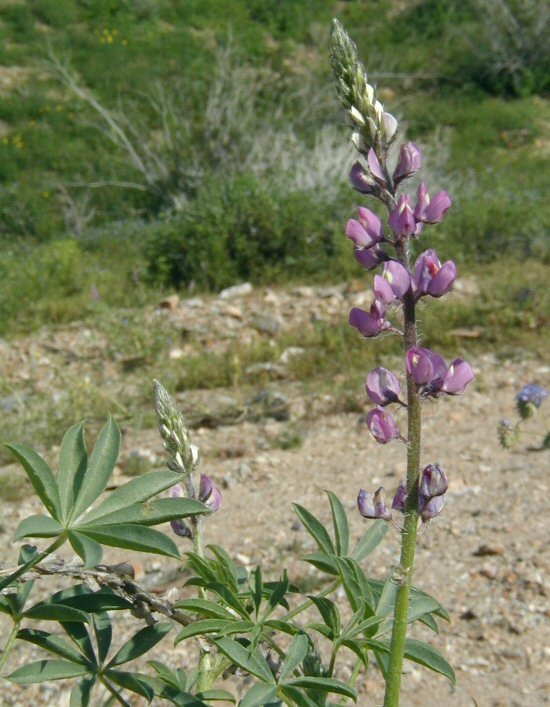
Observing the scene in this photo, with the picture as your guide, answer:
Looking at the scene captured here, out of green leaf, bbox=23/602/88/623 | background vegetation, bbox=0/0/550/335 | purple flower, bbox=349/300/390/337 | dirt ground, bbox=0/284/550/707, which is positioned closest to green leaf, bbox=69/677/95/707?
green leaf, bbox=23/602/88/623

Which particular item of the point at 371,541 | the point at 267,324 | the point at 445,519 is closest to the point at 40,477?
the point at 371,541

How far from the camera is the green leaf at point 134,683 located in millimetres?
1298

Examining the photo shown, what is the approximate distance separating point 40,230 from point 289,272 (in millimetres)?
3482

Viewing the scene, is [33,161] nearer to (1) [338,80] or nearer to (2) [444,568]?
(2) [444,568]

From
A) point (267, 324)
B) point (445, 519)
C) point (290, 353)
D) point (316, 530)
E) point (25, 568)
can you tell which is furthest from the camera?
point (267, 324)

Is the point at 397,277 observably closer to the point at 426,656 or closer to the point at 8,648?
the point at 426,656

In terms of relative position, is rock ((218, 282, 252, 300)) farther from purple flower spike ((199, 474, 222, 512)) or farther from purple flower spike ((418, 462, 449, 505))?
purple flower spike ((418, 462, 449, 505))

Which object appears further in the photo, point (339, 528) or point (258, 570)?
point (339, 528)

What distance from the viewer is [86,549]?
112 centimetres

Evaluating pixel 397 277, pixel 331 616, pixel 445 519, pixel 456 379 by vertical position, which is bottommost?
pixel 445 519

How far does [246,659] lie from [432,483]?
1.09ft

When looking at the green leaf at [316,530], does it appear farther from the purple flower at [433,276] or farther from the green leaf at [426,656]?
the purple flower at [433,276]

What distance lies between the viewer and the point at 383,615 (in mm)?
1461

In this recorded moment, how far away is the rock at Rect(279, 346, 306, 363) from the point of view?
5.06m
